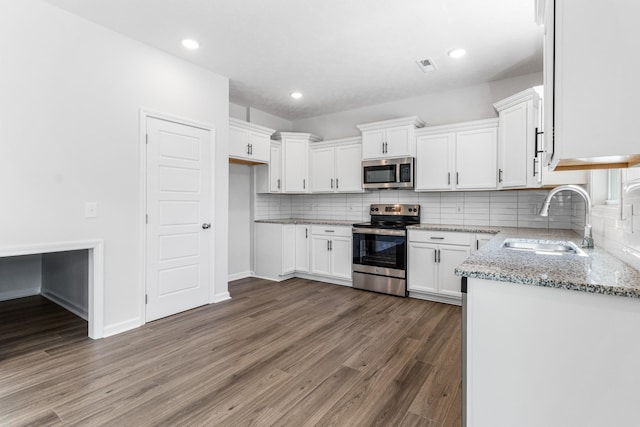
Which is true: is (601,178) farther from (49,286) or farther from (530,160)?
(49,286)

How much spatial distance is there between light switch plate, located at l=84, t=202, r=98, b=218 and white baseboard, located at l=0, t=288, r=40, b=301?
2.39 meters

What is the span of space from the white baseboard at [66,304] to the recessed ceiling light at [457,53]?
4.56 meters

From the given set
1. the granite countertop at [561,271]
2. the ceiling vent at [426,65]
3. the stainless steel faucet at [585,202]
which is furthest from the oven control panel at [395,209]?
the granite countertop at [561,271]

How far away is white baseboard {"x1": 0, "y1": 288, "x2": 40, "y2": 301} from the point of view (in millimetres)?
3915

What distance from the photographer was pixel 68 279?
3590mm

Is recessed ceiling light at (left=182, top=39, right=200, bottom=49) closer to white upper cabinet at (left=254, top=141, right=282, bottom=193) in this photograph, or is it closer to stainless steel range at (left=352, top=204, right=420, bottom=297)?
white upper cabinet at (left=254, top=141, right=282, bottom=193)

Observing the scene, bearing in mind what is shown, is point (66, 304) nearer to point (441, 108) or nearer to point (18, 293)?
point (18, 293)

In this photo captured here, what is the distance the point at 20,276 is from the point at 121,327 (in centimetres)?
227

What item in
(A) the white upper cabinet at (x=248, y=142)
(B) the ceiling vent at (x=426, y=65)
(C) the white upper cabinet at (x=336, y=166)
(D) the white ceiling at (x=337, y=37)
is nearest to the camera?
(D) the white ceiling at (x=337, y=37)

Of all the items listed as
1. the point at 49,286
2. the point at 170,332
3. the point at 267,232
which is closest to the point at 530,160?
the point at 267,232

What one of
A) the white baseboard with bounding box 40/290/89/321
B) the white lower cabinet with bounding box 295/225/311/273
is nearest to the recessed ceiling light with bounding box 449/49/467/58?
A: the white lower cabinet with bounding box 295/225/311/273

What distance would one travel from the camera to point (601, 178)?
235cm

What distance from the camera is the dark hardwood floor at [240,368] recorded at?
1.81m

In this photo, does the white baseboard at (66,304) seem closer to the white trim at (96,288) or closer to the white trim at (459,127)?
the white trim at (96,288)
